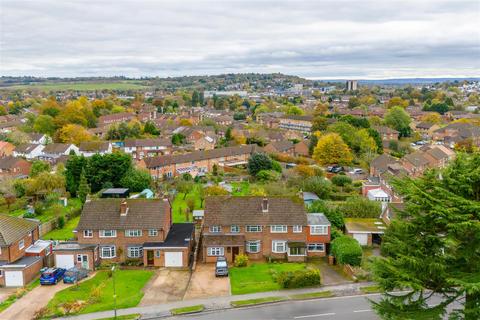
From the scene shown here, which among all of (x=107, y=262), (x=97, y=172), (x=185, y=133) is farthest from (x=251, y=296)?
(x=185, y=133)

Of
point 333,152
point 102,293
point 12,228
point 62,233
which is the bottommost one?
point 62,233

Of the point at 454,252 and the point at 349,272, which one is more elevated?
the point at 454,252

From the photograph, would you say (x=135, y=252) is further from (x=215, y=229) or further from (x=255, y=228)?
(x=255, y=228)

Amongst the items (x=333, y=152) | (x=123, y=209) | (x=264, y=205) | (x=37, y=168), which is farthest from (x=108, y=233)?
(x=333, y=152)

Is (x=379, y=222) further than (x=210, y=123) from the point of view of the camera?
No

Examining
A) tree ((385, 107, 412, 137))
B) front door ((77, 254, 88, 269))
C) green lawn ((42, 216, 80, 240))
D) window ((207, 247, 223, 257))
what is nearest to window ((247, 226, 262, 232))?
window ((207, 247, 223, 257))

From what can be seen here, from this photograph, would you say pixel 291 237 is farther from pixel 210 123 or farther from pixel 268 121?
pixel 268 121

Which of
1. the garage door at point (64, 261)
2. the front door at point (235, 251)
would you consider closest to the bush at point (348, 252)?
the front door at point (235, 251)
